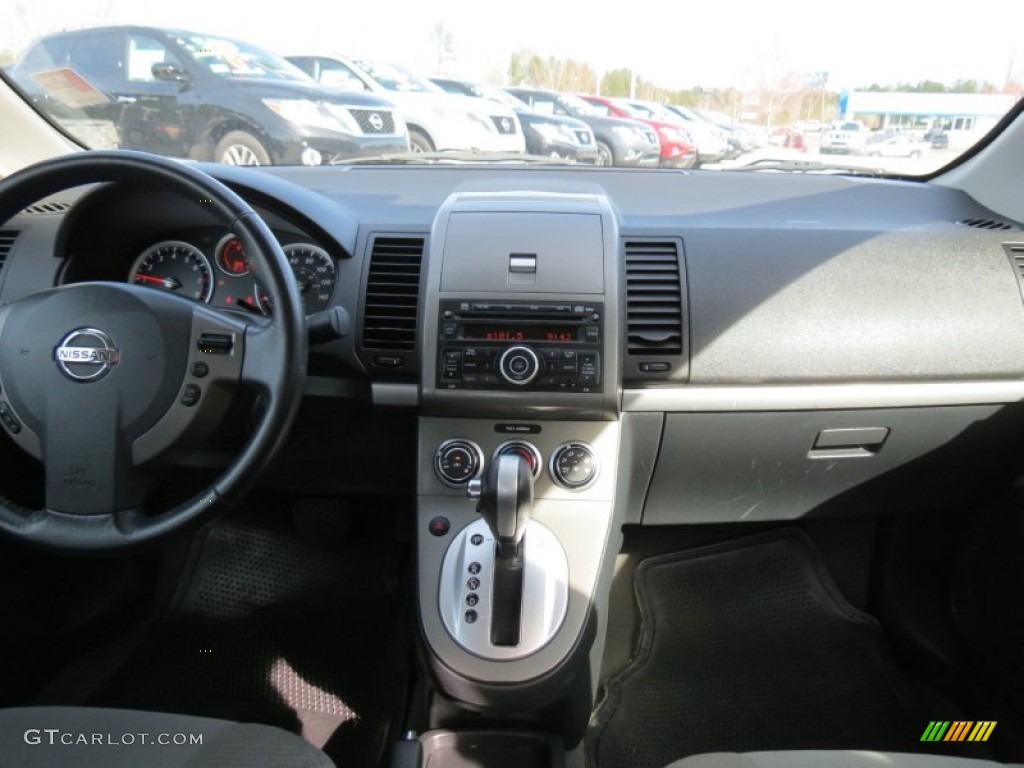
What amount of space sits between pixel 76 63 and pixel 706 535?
2.38 metres

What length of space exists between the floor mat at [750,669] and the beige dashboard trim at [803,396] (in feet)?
2.64

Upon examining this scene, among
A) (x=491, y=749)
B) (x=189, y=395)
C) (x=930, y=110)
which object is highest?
(x=930, y=110)

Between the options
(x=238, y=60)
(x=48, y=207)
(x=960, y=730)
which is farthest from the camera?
(x=238, y=60)

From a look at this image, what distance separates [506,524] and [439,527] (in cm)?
38

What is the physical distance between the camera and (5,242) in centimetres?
202

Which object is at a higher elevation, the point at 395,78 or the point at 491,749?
the point at 395,78

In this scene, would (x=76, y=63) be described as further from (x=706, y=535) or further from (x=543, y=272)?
(x=706, y=535)

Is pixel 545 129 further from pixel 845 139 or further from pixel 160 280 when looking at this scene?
pixel 160 280

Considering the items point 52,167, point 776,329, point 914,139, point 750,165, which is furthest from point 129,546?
point 914,139

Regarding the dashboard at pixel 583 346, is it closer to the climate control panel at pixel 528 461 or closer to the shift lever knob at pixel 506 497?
the climate control panel at pixel 528 461

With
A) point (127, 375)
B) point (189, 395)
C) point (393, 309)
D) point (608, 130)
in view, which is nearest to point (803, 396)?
point (393, 309)

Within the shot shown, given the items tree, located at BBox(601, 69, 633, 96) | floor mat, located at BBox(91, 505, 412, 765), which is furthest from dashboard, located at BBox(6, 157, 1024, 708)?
floor mat, located at BBox(91, 505, 412, 765)

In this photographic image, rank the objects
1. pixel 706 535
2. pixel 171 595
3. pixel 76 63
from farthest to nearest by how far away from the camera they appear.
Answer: pixel 706 535 → pixel 171 595 → pixel 76 63

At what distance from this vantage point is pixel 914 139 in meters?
2.38
